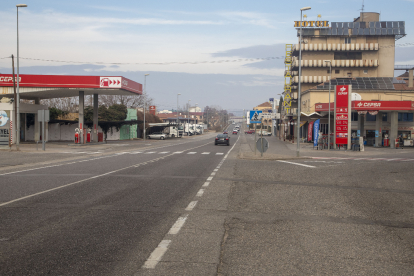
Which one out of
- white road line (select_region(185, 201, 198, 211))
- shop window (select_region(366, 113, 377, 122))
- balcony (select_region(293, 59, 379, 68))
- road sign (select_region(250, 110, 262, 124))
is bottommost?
white road line (select_region(185, 201, 198, 211))

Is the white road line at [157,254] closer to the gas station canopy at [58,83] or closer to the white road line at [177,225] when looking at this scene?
the white road line at [177,225]

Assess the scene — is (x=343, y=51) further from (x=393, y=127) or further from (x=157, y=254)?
(x=157, y=254)

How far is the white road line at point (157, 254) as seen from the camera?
4.82m

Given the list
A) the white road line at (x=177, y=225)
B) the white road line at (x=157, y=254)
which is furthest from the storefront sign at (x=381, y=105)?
the white road line at (x=157, y=254)

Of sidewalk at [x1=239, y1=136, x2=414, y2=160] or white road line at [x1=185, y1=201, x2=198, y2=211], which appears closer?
white road line at [x1=185, y1=201, x2=198, y2=211]

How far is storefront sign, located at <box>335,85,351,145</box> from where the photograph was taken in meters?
34.6

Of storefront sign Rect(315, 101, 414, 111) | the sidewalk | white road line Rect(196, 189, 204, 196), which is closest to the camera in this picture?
white road line Rect(196, 189, 204, 196)

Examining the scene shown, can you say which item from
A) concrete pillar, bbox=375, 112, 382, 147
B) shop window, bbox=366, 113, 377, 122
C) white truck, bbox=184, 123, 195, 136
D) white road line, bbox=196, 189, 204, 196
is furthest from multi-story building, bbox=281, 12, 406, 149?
white road line, bbox=196, 189, 204, 196

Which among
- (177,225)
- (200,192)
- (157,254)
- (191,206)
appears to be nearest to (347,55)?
(200,192)

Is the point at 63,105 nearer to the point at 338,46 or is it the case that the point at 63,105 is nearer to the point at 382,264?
the point at 338,46

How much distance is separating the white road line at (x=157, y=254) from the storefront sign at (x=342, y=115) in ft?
103

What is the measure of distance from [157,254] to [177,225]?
1620 mm

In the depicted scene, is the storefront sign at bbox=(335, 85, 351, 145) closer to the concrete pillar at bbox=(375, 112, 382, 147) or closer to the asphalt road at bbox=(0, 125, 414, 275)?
the concrete pillar at bbox=(375, 112, 382, 147)

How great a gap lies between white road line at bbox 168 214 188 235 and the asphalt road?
0.02 meters
